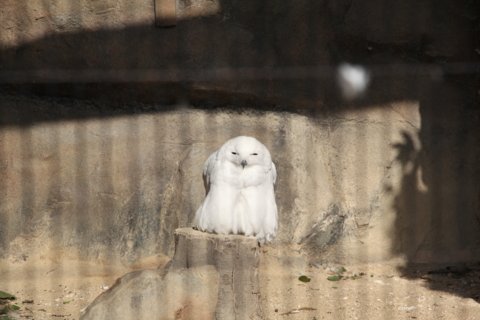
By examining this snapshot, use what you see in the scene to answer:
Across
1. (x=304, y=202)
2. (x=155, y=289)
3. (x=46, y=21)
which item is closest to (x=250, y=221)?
(x=155, y=289)

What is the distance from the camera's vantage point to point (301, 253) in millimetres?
4543

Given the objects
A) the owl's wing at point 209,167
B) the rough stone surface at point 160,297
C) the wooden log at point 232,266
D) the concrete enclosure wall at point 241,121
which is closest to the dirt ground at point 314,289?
the concrete enclosure wall at point 241,121

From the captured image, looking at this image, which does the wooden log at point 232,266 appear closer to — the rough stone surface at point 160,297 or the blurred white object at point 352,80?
the rough stone surface at point 160,297

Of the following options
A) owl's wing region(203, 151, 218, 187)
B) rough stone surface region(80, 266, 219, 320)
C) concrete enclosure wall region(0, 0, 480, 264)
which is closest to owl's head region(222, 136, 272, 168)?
owl's wing region(203, 151, 218, 187)

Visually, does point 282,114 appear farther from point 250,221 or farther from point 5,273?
point 5,273

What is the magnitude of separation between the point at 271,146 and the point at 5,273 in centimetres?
238

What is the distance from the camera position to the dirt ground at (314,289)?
376cm

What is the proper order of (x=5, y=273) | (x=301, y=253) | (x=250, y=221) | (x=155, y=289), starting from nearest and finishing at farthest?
(x=155, y=289) < (x=250, y=221) < (x=5, y=273) < (x=301, y=253)

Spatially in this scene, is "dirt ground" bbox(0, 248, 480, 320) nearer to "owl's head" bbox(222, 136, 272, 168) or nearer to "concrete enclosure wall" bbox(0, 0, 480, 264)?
"concrete enclosure wall" bbox(0, 0, 480, 264)

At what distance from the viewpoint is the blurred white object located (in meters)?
4.63

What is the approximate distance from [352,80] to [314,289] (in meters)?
1.81

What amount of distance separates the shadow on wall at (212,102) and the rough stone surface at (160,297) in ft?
4.20

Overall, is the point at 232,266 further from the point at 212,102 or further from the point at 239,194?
the point at 212,102

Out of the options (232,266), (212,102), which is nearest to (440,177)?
(212,102)
